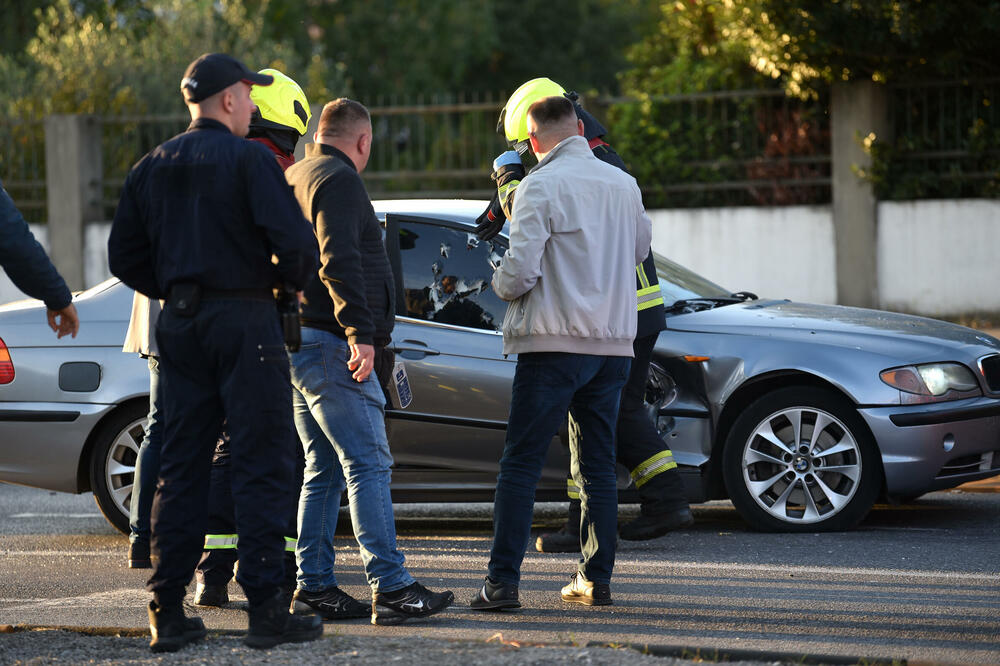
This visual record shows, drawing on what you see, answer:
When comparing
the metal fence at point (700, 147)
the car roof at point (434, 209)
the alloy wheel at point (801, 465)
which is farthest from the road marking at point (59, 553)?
the metal fence at point (700, 147)

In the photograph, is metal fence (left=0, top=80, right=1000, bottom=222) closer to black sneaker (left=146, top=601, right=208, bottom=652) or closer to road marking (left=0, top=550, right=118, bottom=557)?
road marking (left=0, top=550, right=118, bottom=557)

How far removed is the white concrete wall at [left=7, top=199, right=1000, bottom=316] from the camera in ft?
47.0

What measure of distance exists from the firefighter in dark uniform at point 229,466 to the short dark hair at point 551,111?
87cm

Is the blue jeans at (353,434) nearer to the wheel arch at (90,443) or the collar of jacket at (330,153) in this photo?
the collar of jacket at (330,153)

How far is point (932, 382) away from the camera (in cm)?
641

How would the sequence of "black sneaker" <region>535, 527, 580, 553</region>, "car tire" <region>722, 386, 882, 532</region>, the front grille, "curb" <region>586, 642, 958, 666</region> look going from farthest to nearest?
the front grille → "car tire" <region>722, 386, 882, 532</region> → "black sneaker" <region>535, 527, 580, 553</region> → "curb" <region>586, 642, 958, 666</region>

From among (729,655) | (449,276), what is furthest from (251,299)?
(449,276)

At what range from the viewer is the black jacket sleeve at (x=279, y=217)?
4332 millimetres

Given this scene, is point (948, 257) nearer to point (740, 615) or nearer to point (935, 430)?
point (935, 430)

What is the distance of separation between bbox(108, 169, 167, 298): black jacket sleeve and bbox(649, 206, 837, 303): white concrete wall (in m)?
10.9

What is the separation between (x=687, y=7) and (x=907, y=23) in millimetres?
3293

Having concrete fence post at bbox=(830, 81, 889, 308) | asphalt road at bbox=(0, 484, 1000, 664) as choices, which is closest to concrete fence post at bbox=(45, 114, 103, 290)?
concrete fence post at bbox=(830, 81, 889, 308)

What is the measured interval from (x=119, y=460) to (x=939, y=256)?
9.89 meters

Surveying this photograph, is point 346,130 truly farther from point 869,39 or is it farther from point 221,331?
point 869,39
